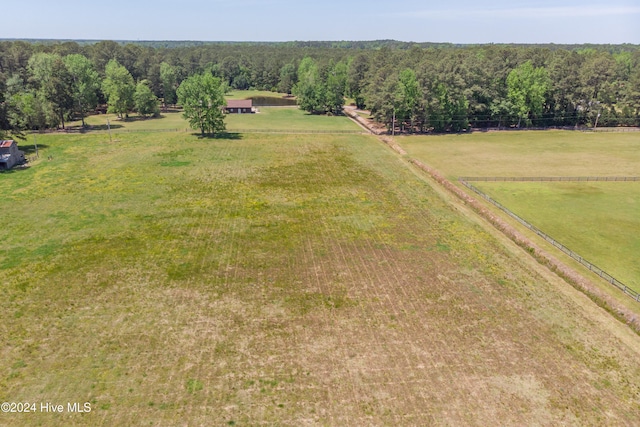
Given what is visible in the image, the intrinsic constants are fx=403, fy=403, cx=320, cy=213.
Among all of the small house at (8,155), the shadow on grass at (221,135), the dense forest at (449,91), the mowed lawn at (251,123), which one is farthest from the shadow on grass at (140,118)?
the small house at (8,155)

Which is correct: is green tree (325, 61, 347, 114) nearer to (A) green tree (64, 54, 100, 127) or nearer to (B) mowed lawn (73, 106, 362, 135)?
(B) mowed lawn (73, 106, 362, 135)

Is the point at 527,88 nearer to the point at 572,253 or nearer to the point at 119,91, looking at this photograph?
the point at 572,253

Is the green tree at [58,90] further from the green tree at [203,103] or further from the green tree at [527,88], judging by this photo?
the green tree at [527,88]

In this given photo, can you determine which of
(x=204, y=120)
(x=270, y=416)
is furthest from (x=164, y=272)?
(x=204, y=120)

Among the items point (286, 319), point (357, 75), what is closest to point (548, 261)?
point (286, 319)

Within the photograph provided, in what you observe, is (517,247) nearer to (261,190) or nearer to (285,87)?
(261,190)

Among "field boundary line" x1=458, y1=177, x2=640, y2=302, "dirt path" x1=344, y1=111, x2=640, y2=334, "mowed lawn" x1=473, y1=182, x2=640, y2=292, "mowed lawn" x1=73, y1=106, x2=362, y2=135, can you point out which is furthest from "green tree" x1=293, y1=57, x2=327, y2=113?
"field boundary line" x1=458, y1=177, x2=640, y2=302

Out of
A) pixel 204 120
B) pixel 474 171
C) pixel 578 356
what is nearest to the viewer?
pixel 578 356
